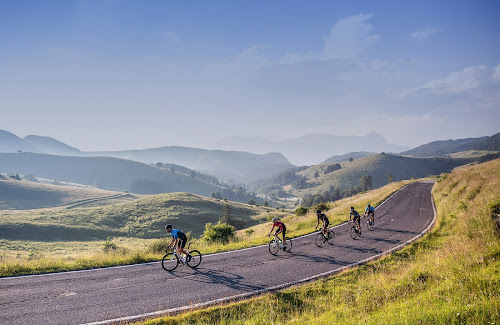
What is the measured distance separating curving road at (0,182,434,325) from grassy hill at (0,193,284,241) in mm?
62429

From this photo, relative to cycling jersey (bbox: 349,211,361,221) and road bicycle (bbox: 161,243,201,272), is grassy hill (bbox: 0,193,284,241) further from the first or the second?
road bicycle (bbox: 161,243,201,272)

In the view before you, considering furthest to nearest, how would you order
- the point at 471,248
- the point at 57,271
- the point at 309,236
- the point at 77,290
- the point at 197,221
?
the point at 197,221
the point at 309,236
the point at 57,271
the point at 471,248
the point at 77,290

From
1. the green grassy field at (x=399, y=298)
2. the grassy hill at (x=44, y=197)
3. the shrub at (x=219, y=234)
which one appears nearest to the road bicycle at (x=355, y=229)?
the green grassy field at (x=399, y=298)

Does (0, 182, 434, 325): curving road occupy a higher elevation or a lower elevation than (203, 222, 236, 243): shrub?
higher

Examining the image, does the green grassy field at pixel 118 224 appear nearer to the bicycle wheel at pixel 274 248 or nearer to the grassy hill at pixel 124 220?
the grassy hill at pixel 124 220

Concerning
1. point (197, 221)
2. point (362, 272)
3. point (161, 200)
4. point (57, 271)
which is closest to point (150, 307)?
point (57, 271)

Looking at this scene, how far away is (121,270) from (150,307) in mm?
4407

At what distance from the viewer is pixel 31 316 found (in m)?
8.00

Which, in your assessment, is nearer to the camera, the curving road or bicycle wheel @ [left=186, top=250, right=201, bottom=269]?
the curving road

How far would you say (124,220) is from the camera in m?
85.4

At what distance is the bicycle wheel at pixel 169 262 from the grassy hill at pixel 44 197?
14343cm

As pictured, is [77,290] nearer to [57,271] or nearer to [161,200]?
[57,271]

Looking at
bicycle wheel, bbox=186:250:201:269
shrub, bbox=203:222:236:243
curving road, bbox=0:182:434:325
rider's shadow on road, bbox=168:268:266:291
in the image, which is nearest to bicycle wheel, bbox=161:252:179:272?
curving road, bbox=0:182:434:325

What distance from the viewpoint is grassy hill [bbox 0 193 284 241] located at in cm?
6938
